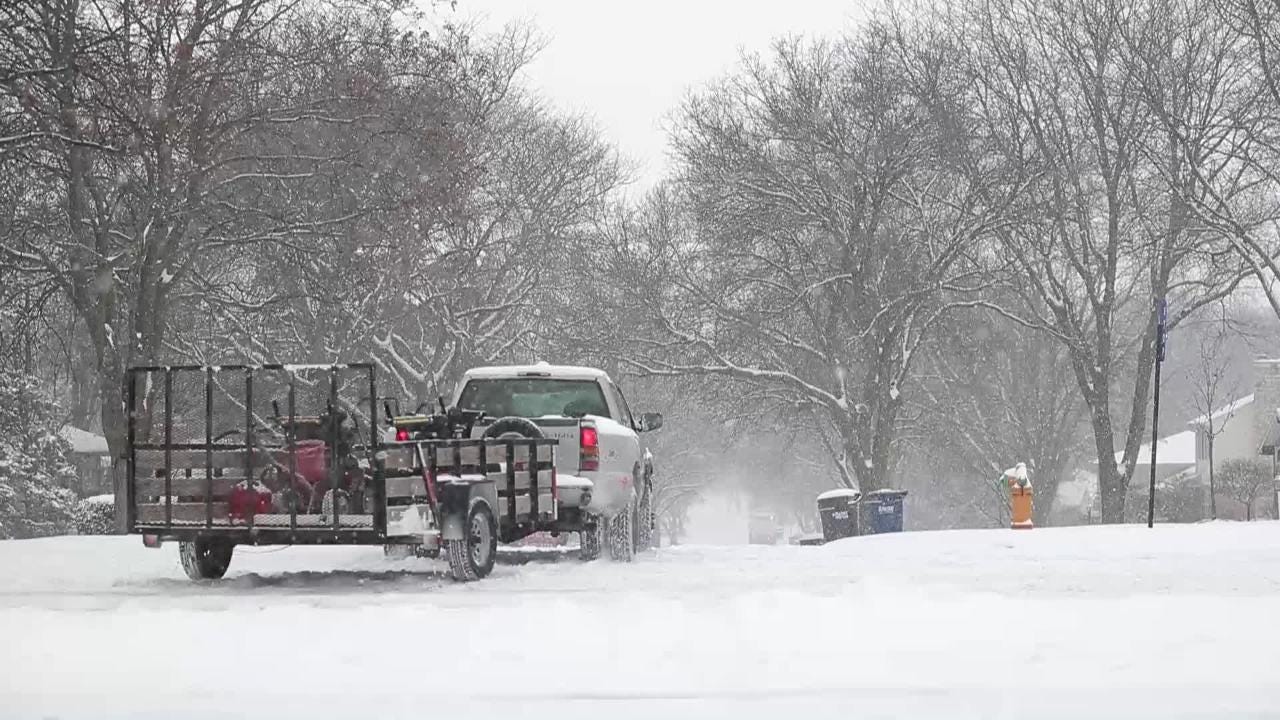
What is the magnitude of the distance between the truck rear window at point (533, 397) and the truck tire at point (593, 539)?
1.16 meters

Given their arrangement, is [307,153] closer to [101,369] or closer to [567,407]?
[101,369]

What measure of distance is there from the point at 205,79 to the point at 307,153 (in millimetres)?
4586

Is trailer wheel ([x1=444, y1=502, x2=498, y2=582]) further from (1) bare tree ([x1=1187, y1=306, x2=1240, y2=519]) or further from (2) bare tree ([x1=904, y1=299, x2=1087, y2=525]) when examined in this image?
(2) bare tree ([x1=904, y1=299, x2=1087, y2=525])

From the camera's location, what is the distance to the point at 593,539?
55.6 feet

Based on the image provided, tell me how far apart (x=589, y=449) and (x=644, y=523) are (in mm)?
3587

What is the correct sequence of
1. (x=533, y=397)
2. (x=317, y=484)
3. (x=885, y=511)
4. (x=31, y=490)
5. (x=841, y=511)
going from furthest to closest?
(x=31, y=490) < (x=841, y=511) < (x=885, y=511) < (x=533, y=397) < (x=317, y=484)

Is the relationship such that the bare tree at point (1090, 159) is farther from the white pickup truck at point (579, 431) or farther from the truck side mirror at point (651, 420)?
the white pickup truck at point (579, 431)

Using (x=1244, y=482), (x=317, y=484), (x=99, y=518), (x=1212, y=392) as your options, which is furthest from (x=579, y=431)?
(x=1244, y=482)

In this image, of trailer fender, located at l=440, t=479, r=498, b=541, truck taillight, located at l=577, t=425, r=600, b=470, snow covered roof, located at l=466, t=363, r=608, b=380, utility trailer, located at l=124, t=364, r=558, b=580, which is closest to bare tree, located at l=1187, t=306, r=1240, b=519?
snow covered roof, located at l=466, t=363, r=608, b=380

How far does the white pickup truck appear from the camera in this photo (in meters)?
15.8

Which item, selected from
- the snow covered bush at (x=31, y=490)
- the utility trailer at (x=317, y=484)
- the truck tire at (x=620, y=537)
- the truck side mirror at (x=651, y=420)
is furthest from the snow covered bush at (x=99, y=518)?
the snow covered bush at (x=31, y=490)

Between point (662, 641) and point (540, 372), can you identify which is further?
point (540, 372)

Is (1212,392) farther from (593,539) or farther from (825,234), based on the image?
(593,539)

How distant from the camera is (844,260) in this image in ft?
128
